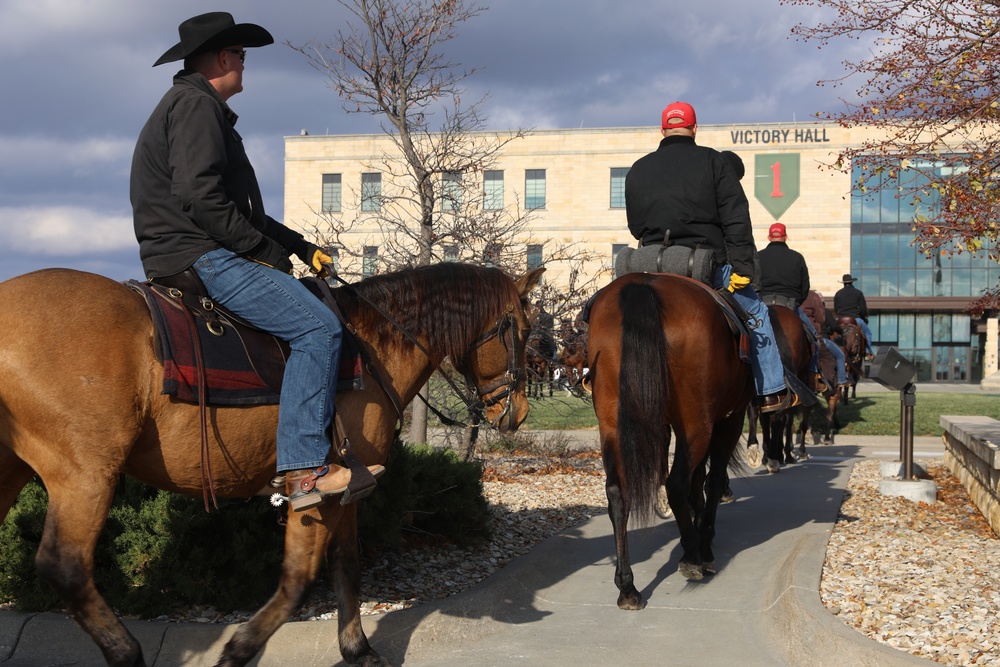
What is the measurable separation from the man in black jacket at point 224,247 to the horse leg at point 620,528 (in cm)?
193

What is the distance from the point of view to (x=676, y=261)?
6914 mm

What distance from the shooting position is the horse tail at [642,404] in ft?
18.9

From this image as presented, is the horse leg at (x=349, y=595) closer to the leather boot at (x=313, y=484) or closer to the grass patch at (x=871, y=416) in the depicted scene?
the leather boot at (x=313, y=484)

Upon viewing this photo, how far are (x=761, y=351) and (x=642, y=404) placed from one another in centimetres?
163

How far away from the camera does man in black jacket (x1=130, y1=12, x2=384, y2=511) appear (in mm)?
4211

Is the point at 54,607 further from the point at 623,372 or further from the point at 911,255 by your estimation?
the point at 911,255

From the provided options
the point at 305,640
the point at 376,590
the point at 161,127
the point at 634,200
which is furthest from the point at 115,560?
the point at 634,200

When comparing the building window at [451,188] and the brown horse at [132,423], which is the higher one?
the building window at [451,188]

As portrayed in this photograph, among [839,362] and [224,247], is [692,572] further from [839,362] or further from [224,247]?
[839,362]

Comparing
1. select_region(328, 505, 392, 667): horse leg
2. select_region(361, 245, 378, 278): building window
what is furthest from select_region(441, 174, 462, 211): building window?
select_region(328, 505, 392, 667): horse leg

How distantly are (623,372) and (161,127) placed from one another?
3.06 metres

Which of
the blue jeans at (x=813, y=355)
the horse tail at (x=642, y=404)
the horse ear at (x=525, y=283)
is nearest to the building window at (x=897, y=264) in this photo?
the blue jeans at (x=813, y=355)

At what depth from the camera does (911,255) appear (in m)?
55.4

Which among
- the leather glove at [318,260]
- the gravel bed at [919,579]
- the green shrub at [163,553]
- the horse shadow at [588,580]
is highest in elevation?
the leather glove at [318,260]
